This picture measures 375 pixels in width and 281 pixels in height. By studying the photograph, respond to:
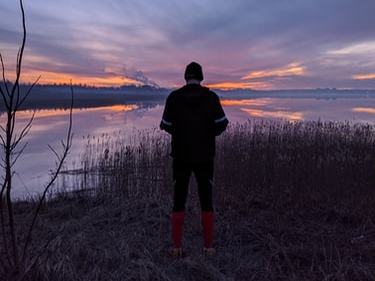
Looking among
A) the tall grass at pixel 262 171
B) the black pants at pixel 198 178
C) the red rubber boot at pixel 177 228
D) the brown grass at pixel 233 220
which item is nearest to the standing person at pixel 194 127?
the black pants at pixel 198 178

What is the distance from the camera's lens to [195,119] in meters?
3.79

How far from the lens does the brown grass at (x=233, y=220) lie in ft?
12.1

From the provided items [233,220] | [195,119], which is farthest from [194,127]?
[233,220]

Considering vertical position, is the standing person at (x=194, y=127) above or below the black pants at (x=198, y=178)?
above

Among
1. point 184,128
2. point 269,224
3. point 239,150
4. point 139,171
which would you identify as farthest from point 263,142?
point 184,128

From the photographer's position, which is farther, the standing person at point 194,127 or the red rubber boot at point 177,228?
the red rubber boot at point 177,228

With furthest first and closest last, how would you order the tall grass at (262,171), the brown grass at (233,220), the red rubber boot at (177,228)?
the tall grass at (262,171) < the red rubber boot at (177,228) < the brown grass at (233,220)

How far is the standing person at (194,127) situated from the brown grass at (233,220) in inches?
33.3

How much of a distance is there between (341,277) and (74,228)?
3432 mm

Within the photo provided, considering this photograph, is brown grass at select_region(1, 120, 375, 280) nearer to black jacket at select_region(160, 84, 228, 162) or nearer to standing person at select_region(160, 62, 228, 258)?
standing person at select_region(160, 62, 228, 258)

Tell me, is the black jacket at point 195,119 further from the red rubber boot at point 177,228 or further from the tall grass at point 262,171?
the tall grass at point 262,171

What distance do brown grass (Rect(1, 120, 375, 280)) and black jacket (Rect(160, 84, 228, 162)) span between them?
119 centimetres

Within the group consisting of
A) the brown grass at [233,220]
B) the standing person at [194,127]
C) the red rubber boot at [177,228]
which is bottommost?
the brown grass at [233,220]

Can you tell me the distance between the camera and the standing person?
378 cm
